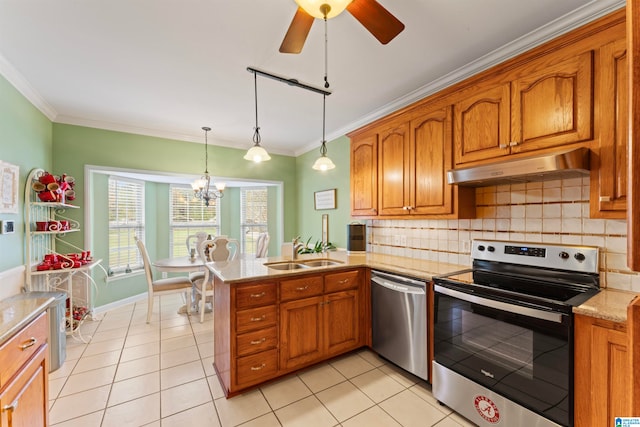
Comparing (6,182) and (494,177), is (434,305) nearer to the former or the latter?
(494,177)

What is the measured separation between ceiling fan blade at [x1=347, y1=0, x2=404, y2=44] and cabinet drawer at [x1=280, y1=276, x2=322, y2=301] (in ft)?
5.74

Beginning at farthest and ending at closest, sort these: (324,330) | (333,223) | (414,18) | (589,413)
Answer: (333,223)
(324,330)
(414,18)
(589,413)

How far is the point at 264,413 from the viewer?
1.81 meters

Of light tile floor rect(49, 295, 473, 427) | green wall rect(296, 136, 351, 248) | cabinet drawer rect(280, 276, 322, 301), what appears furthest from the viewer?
green wall rect(296, 136, 351, 248)

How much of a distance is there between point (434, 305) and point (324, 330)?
3.13 ft

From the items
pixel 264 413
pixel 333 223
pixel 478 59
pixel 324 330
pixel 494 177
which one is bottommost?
pixel 264 413

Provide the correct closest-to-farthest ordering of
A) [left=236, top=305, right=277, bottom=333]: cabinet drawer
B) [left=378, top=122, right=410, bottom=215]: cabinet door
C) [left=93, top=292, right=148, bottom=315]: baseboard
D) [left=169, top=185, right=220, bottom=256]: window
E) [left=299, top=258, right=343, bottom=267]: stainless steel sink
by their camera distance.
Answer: [left=236, top=305, right=277, bottom=333]: cabinet drawer, [left=378, top=122, right=410, bottom=215]: cabinet door, [left=299, top=258, right=343, bottom=267]: stainless steel sink, [left=93, top=292, right=148, bottom=315]: baseboard, [left=169, top=185, right=220, bottom=256]: window

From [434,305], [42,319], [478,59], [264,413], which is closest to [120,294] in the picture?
[42,319]

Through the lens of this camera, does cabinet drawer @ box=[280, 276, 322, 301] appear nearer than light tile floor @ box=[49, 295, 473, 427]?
No

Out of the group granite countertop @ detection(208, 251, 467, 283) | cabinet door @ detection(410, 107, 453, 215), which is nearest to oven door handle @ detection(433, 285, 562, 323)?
granite countertop @ detection(208, 251, 467, 283)

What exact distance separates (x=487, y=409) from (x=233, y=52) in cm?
297

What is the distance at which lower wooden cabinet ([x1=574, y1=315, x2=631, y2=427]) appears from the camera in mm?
1198

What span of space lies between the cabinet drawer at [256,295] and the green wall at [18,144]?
6.88 ft

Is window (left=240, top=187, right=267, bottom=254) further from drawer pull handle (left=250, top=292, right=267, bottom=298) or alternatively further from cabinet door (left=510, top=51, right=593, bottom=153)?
cabinet door (left=510, top=51, right=593, bottom=153)
